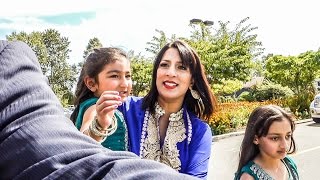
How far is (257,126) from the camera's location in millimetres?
2727

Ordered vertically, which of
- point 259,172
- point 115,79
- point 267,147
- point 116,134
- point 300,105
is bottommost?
point 300,105

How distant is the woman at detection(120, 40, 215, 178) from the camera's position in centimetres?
204

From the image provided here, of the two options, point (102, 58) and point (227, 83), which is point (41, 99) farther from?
point (227, 83)

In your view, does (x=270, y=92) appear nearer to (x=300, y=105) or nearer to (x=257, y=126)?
(x=300, y=105)

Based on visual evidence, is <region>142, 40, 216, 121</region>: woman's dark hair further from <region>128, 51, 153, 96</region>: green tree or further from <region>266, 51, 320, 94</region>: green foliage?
<region>266, 51, 320, 94</region>: green foliage

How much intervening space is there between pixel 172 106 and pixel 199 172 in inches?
17.3

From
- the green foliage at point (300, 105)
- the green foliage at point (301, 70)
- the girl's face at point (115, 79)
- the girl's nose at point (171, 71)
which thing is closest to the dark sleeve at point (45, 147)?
the girl's face at point (115, 79)

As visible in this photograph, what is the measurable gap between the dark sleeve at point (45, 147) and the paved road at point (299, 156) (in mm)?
4041

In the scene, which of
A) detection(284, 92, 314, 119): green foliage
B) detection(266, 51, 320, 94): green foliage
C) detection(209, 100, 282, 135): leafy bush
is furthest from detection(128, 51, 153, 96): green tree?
detection(266, 51, 320, 94): green foliage

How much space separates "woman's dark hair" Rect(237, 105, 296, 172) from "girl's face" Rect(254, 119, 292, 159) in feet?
0.09

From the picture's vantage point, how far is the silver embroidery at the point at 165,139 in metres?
2.04

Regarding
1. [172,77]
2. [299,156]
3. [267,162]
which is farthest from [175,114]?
[299,156]

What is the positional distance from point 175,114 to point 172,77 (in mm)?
207

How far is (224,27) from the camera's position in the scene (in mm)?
18266
